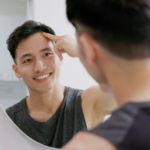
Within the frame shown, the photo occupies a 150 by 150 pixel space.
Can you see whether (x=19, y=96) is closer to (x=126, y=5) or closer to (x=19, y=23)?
(x=19, y=23)

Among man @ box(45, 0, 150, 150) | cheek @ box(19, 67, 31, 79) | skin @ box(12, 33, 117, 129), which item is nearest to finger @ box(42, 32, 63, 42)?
skin @ box(12, 33, 117, 129)

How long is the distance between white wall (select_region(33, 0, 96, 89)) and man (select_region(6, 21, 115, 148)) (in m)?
0.02

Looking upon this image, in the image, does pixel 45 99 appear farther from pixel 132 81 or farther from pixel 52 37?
pixel 132 81

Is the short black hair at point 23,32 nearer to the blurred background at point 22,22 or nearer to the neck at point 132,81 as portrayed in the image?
the blurred background at point 22,22

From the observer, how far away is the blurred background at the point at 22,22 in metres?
0.71

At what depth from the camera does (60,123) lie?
0.73 metres

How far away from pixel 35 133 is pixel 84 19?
501 millimetres

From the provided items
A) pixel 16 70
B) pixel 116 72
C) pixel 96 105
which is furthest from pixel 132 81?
pixel 16 70

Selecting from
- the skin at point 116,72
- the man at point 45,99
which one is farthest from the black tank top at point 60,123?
the skin at point 116,72

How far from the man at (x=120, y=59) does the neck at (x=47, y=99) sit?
0.34 m

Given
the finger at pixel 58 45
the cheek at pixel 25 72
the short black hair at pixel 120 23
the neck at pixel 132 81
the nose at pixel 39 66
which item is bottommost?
the cheek at pixel 25 72

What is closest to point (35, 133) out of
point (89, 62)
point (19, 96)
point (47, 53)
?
point (19, 96)

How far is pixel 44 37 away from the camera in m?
0.69

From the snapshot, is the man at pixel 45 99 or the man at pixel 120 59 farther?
the man at pixel 45 99
